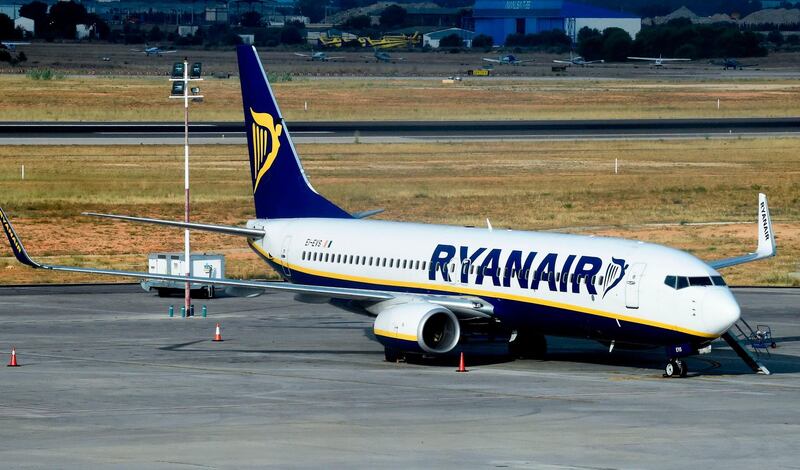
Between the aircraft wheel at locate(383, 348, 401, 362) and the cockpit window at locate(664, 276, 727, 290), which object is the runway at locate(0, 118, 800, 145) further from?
the cockpit window at locate(664, 276, 727, 290)

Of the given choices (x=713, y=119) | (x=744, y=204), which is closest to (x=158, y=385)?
(x=744, y=204)

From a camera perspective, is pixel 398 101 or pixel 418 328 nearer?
pixel 418 328

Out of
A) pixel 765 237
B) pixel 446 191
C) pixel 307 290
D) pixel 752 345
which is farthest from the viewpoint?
pixel 446 191

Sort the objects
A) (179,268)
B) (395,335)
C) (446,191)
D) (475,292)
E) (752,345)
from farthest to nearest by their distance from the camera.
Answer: (446,191) < (179,268) < (752,345) < (475,292) < (395,335)

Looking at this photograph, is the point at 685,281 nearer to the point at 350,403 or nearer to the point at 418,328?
the point at 418,328

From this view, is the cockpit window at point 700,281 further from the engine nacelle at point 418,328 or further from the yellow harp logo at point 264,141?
the yellow harp logo at point 264,141

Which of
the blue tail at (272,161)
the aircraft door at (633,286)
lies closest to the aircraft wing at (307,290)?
the aircraft door at (633,286)

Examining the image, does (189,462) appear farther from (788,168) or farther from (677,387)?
(788,168)

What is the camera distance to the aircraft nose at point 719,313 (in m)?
40.1

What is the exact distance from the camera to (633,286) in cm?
4156

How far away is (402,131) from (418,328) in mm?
88052

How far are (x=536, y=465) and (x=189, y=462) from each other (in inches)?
276

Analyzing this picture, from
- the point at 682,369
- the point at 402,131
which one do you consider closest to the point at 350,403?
the point at 682,369

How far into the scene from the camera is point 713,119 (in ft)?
493
